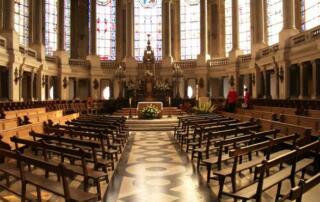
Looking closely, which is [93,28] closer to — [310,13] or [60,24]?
[60,24]

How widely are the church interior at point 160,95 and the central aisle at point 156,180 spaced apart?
0.12 ft

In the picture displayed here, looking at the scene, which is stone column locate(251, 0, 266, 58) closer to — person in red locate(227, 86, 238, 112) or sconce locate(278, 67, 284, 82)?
sconce locate(278, 67, 284, 82)

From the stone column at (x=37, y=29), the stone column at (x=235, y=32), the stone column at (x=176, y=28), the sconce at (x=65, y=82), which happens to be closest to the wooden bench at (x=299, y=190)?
the stone column at (x=37, y=29)

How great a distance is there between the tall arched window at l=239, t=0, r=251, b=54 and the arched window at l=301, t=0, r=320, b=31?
720 centimetres

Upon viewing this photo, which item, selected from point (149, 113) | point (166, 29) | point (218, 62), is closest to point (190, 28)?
point (166, 29)

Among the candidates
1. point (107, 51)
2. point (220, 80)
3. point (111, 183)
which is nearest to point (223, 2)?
point (220, 80)

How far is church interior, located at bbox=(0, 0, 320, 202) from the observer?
6383 mm

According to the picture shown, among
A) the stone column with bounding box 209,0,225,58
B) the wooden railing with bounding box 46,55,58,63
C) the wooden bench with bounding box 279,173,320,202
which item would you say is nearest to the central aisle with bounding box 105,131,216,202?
the wooden bench with bounding box 279,173,320,202

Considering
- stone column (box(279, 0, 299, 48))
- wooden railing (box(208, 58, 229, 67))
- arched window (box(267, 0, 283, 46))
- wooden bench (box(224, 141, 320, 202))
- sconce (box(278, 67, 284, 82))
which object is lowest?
wooden bench (box(224, 141, 320, 202))

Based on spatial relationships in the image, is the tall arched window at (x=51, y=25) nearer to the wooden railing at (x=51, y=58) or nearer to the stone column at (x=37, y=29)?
the wooden railing at (x=51, y=58)

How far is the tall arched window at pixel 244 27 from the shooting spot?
3206cm

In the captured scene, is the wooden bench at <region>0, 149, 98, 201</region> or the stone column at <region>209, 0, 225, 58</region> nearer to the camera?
the wooden bench at <region>0, 149, 98, 201</region>

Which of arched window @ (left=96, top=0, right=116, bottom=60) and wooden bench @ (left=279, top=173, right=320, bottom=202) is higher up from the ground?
arched window @ (left=96, top=0, right=116, bottom=60)

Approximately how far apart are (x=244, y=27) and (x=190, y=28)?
6.37 metres
